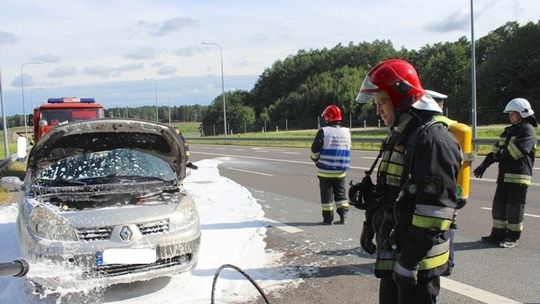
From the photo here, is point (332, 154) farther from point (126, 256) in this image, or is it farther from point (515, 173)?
point (126, 256)

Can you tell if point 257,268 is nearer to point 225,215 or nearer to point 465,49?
point 225,215

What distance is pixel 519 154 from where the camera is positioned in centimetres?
643

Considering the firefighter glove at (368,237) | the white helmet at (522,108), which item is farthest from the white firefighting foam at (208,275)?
the white helmet at (522,108)

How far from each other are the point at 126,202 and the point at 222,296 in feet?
4.56

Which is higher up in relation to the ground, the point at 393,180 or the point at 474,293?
the point at 393,180

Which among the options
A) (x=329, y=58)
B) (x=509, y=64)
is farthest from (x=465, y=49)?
(x=329, y=58)

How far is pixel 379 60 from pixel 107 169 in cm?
9486

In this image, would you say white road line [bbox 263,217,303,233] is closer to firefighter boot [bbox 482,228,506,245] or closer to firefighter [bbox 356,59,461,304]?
firefighter boot [bbox 482,228,506,245]

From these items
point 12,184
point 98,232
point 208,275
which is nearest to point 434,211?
point 98,232

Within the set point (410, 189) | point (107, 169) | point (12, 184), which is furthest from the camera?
point (107, 169)

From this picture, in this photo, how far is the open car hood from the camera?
548 centimetres

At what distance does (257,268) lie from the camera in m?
5.69

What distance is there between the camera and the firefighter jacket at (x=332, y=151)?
7.71 metres

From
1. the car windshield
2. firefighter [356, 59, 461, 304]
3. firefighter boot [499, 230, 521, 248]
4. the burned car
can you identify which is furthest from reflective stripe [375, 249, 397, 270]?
firefighter boot [499, 230, 521, 248]
